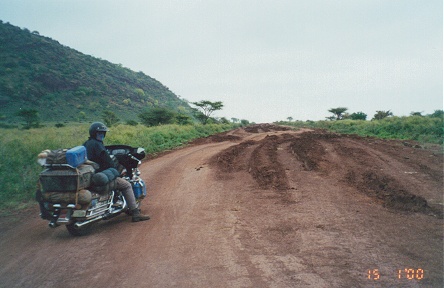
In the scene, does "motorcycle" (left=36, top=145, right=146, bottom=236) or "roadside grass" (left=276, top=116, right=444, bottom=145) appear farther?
"roadside grass" (left=276, top=116, right=444, bottom=145)

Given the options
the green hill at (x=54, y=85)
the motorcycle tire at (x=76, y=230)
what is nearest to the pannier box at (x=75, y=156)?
the motorcycle tire at (x=76, y=230)

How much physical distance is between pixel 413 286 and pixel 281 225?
7.18ft

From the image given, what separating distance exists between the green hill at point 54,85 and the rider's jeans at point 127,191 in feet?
150

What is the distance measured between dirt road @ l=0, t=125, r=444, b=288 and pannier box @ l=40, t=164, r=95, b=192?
37.9 inches

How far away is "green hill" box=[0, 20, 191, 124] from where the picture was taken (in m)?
49.3

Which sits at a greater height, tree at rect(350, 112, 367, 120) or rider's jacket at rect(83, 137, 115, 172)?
tree at rect(350, 112, 367, 120)

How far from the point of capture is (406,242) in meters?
4.20

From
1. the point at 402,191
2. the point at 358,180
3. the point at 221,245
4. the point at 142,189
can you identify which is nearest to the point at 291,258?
the point at 221,245

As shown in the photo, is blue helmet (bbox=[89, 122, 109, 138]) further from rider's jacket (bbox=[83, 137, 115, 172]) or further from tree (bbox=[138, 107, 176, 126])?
tree (bbox=[138, 107, 176, 126])

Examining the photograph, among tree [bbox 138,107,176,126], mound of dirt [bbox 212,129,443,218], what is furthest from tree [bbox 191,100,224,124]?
mound of dirt [bbox 212,129,443,218]

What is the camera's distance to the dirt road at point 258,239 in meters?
3.46
